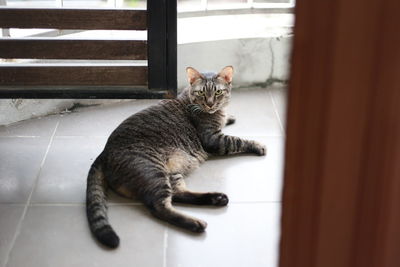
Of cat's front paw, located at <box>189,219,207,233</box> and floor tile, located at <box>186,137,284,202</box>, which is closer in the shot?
cat's front paw, located at <box>189,219,207,233</box>

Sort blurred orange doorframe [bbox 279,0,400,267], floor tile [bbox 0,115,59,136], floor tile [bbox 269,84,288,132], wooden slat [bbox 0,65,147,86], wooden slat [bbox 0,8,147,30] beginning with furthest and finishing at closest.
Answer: floor tile [bbox 269,84,288,132] < floor tile [bbox 0,115,59,136] < wooden slat [bbox 0,65,147,86] < wooden slat [bbox 0,8,147,30] < blurred orange doorframe [bbox 279,0,400,267]

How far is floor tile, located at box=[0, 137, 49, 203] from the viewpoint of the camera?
9.36 feet

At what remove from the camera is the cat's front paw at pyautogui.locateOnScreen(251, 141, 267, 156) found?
3.21m

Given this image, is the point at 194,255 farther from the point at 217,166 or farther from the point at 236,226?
the point at 217,166

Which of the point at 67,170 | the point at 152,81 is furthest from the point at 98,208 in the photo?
the point at 152,81

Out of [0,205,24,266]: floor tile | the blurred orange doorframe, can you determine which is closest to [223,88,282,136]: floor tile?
[0,205,24,266]: floor tile

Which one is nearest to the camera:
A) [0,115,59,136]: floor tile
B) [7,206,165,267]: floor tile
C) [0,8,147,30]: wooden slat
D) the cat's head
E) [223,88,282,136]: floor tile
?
[7,206,165,267]: floor tile

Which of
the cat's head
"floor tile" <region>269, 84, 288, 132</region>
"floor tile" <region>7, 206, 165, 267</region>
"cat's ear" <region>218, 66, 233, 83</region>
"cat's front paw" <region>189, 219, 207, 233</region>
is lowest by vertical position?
"floor tile" <region>7, 206, 165, 267</region>

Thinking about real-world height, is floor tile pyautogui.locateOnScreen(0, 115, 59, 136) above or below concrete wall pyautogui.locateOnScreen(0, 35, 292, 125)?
below

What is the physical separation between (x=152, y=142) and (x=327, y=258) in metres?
2.20

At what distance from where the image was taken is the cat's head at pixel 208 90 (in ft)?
10.4

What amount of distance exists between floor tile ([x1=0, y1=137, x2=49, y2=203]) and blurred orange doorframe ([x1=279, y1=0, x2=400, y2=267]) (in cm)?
226

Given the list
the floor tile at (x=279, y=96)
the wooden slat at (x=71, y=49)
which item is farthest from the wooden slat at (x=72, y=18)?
the floor tile at (x=279, y=96)

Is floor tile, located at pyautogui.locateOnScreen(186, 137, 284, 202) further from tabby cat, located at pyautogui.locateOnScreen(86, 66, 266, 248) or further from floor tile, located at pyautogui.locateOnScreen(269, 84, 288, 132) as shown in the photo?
floor tile, located at pyautogui.locateOnScreen(269, 84, 288, 132)
